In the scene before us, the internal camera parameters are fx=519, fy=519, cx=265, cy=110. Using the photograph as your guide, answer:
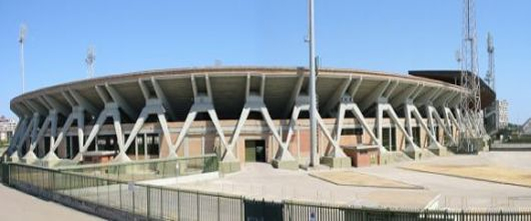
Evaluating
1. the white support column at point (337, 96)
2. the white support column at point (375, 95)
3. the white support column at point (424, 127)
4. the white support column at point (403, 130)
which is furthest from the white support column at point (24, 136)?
the white support column at point (424, 127)

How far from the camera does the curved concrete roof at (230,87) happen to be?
50938mm

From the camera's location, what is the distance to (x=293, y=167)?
49.5m

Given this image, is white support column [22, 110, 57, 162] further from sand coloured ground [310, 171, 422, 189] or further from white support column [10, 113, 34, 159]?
sand coloured ground [310, 171, 422, 189]

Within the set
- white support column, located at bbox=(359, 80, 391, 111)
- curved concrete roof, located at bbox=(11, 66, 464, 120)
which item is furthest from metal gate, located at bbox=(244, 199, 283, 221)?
white support column, located at bbox=(359, 80, 391, 111)

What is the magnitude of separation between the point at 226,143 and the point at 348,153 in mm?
12984

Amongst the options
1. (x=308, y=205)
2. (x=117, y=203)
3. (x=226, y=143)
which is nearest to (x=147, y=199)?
(x=117, y=203)

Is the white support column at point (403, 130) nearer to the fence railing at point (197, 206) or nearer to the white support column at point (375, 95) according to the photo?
the white support column at point (375, 95)

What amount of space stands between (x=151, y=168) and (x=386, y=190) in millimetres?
Answer: 16902

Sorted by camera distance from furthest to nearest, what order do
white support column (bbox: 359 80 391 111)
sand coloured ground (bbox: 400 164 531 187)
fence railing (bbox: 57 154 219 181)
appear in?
1. white support column (bbox: 359 80 391 111)
2. sand coloured ground (bbox: 400 164 531 187)
3. fence railing (bbox: 57 154 219 181)

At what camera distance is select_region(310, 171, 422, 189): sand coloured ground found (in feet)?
118

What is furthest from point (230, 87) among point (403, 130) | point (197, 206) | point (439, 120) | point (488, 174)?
point (197, 206)

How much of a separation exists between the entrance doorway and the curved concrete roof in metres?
5.44

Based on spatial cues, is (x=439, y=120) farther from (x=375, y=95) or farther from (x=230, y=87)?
(x=230, y=87)

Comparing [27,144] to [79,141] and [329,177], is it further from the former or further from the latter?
[329,177]
